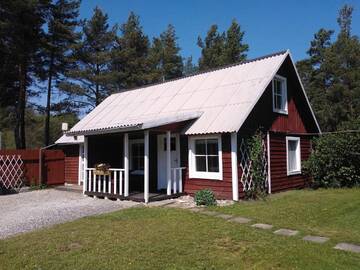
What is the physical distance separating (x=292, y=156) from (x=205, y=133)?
517 cm

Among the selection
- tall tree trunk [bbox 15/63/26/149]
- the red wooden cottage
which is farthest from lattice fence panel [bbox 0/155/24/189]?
tall tree trunk [bbox 15/63/26/149]

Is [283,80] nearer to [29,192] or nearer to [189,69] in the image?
[29,192]

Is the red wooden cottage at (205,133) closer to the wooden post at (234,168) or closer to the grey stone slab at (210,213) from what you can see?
the wooden post at (234,168)

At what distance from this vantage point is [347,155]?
1388 centimetres

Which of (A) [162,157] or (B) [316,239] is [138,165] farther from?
(B) [316,239]

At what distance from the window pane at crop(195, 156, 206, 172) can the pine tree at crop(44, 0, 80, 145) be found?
18.9m

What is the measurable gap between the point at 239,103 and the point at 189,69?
1625 inches

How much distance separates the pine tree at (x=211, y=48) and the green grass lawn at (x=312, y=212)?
2441cm

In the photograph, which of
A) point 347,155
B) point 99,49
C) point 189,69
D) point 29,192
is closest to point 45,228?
point 29,192

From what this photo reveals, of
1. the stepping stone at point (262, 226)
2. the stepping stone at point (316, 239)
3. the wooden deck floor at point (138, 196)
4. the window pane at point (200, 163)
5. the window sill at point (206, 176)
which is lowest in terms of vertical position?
the stepping stone at point (316, 239)

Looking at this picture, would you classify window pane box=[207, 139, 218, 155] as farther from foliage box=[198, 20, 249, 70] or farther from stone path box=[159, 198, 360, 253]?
foliage box=[198, 20, 249, 70]

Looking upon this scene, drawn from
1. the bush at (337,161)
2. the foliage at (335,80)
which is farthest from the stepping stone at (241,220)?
the foliage at (335,80)

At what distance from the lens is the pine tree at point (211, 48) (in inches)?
1377

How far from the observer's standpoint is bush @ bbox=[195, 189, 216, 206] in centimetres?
1023
